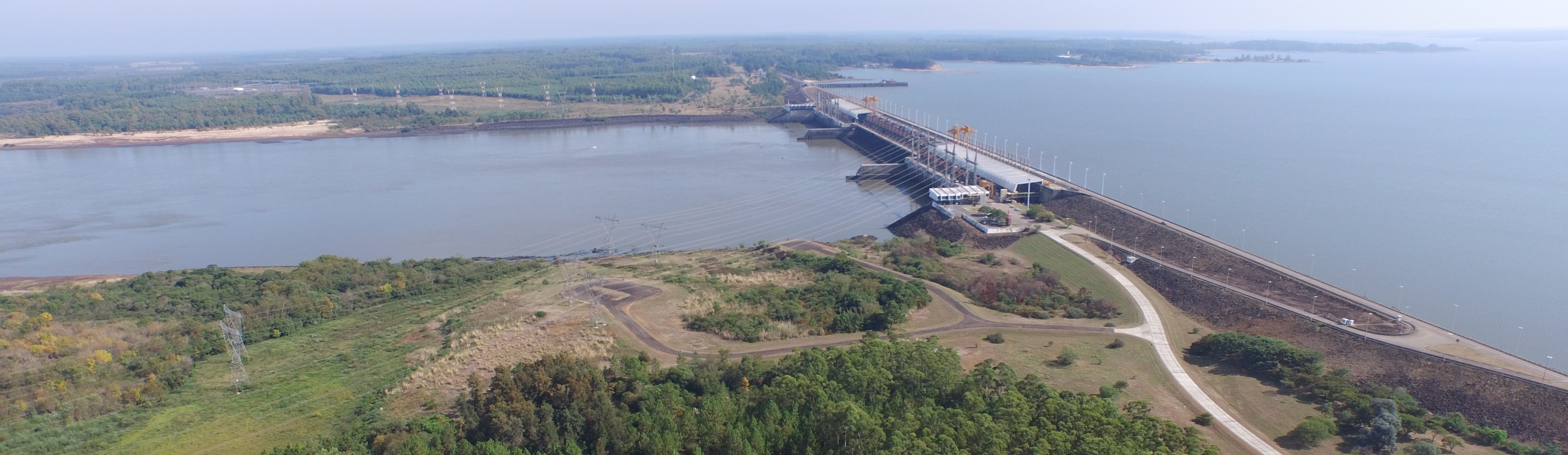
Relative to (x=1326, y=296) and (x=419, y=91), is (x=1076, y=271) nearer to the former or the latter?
(x=1326, y=296)

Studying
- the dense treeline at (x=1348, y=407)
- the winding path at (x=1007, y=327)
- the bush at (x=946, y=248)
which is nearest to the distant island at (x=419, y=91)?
the bush at (x=946, y=248)

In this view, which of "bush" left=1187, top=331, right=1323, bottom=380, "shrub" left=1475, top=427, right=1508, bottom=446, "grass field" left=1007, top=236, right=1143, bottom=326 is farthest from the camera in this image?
"grass field" left=1007, top=236, right=1143, bottom=326

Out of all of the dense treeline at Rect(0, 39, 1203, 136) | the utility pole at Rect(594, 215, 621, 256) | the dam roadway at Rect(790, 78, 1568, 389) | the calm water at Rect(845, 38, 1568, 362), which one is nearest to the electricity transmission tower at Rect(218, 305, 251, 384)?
the utility pole at Rect(594, 215, 621, 256)

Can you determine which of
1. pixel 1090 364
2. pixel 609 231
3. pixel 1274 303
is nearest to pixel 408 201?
pixel 609 231

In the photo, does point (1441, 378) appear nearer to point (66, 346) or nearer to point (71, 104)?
point (66, 346)

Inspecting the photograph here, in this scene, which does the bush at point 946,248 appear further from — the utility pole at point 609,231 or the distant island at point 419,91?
the distant island at point 419,91

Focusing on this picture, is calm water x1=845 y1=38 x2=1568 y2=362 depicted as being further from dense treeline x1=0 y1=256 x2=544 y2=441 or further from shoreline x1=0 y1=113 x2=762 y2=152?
dense treeline x1=0 y1=256 x2=544 y2=441
